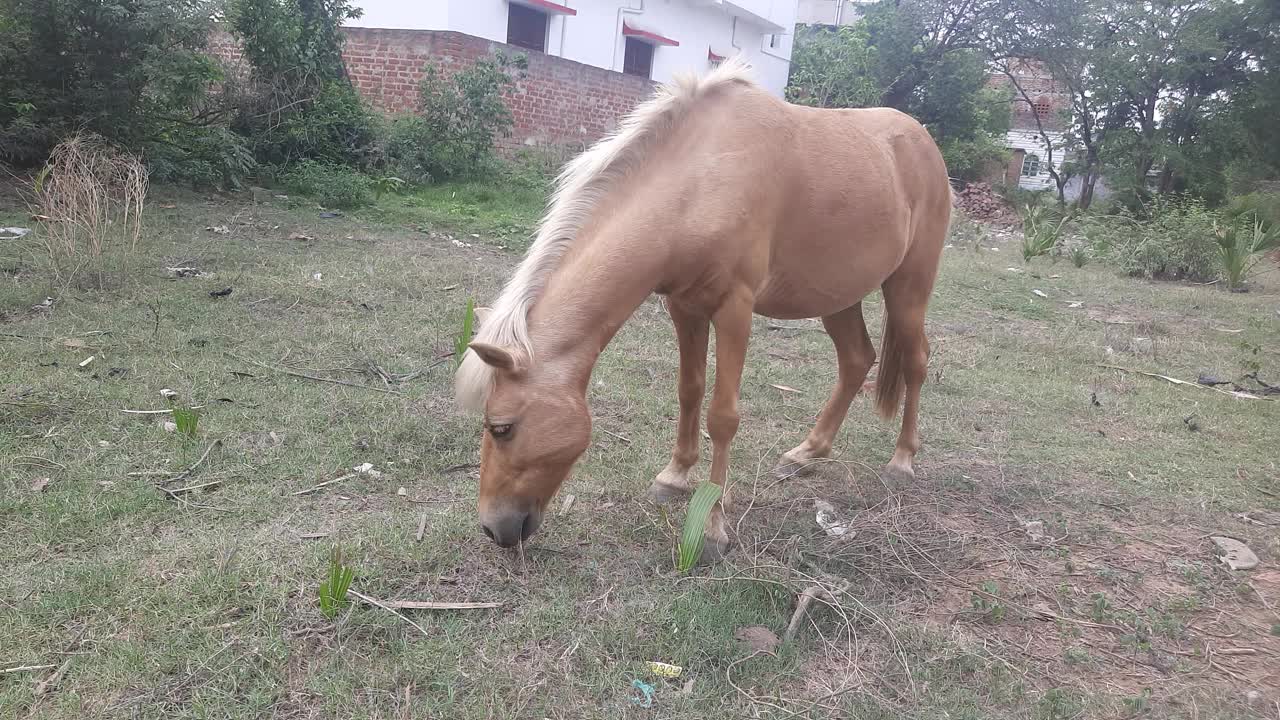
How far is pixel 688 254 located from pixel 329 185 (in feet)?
28.2

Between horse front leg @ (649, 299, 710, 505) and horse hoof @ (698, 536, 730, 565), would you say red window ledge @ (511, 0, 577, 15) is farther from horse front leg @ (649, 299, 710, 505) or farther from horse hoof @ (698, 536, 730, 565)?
horse hoof @ (698, 536, 730, 565)

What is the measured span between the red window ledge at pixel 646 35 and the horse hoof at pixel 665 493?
19813 millimetres

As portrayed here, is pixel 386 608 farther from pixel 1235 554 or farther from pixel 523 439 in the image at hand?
pixel 1235 554

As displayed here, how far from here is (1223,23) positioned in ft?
58.3

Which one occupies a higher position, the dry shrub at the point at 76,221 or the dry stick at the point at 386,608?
the dry shrub at the point at 76,221

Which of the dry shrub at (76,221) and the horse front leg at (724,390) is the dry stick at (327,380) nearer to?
the dry shrub at (76,221)

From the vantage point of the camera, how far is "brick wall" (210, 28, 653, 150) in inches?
530

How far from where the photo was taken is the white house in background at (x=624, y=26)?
55.1 ft

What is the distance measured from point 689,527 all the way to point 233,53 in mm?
11758

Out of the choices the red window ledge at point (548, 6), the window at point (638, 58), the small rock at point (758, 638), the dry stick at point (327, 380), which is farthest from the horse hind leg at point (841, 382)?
the window at point (638, 58)

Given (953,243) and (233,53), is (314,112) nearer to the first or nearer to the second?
(233,53)

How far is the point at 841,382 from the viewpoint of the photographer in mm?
4102

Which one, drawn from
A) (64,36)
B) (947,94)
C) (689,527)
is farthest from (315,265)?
(947,94)

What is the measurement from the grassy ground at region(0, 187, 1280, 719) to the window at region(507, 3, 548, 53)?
14.8 meters
